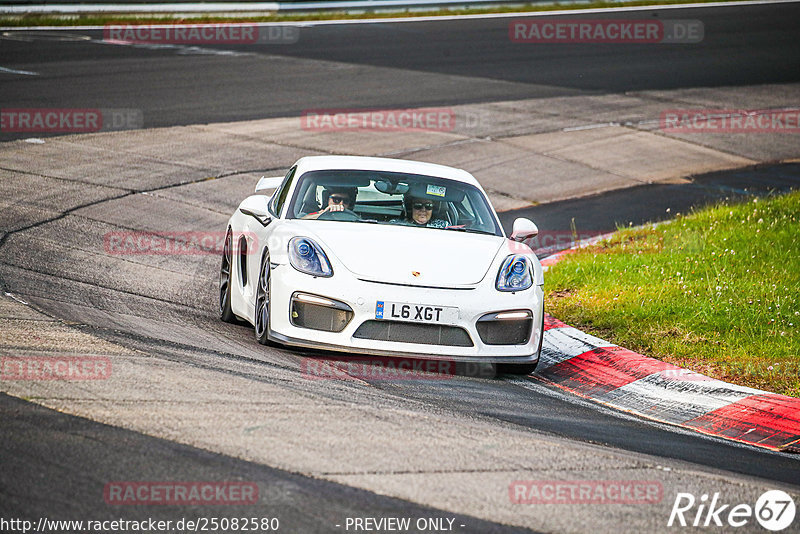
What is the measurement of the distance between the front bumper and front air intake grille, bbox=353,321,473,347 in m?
0.02

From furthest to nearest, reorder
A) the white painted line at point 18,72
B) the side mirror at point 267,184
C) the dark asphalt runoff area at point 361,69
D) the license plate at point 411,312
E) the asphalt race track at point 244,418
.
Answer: the white painted line at point 18,72
the dark asphalt runoff area at point 361,69
the side mirror at point 267,184
the license plate at point 411,312
the asphalt race track at point 244,418

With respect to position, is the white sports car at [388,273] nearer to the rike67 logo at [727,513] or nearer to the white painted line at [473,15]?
the rike67 logo at [727,513]

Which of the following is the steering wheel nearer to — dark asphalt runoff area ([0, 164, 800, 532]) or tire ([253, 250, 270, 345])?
tire ([253, 250, 270, 345])

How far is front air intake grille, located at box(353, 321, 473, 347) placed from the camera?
6832mm

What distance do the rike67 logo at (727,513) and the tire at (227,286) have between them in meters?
4.58

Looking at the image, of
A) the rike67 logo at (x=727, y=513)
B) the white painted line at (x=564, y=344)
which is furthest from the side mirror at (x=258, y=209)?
the rike67 logo at (x=727, y=513)

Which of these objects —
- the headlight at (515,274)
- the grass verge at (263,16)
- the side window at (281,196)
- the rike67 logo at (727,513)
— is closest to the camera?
the rike67 logo at (727,513)

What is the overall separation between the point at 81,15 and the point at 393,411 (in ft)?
73.3

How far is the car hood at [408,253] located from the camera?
698cm

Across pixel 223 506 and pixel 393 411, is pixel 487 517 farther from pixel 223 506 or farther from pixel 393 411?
pixel 393 411

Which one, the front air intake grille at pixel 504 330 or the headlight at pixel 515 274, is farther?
the headlight at pixel 515 274

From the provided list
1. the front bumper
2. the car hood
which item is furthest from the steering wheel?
A: the front bumper

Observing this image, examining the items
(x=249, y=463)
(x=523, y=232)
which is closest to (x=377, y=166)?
(x=523, y=232)

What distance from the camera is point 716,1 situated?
3425cm
